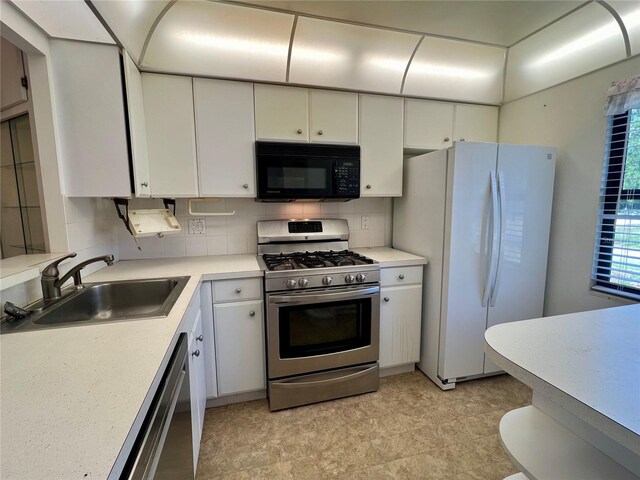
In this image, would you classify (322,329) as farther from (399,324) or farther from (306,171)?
(306,171)

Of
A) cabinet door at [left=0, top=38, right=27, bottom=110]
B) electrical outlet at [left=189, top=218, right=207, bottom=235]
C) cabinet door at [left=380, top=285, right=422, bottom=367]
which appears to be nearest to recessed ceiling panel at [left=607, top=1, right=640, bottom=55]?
cabinet door at [left=380, top=285, right=422, bottom=367]

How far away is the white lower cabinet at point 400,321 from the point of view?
2150mm

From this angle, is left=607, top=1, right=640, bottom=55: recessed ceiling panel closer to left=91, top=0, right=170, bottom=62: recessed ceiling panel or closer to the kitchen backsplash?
the kitchen backsplash

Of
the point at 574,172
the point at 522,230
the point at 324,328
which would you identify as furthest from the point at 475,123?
the point at 324,328

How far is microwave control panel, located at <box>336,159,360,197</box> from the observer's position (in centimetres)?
221

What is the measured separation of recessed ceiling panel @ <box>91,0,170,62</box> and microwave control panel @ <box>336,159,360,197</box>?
1.41 meters

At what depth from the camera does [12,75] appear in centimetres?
144

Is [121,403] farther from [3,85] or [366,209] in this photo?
[366,209]

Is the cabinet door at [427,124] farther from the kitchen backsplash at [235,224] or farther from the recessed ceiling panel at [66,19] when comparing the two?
the recessed ceiling panel at [66,19]

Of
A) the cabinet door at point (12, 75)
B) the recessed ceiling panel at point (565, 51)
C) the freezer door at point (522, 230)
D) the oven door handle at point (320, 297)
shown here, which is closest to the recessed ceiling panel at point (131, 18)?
the cabinet door at point (12, 75)

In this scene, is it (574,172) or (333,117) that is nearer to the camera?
(574,172)

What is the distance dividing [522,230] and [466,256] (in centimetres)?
49

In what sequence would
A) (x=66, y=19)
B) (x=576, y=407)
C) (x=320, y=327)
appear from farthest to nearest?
(x=320, y=327)
(x=66, y=19)
(x=576, y=407)

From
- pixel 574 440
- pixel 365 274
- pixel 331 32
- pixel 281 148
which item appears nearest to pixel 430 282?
pixel 365 274
